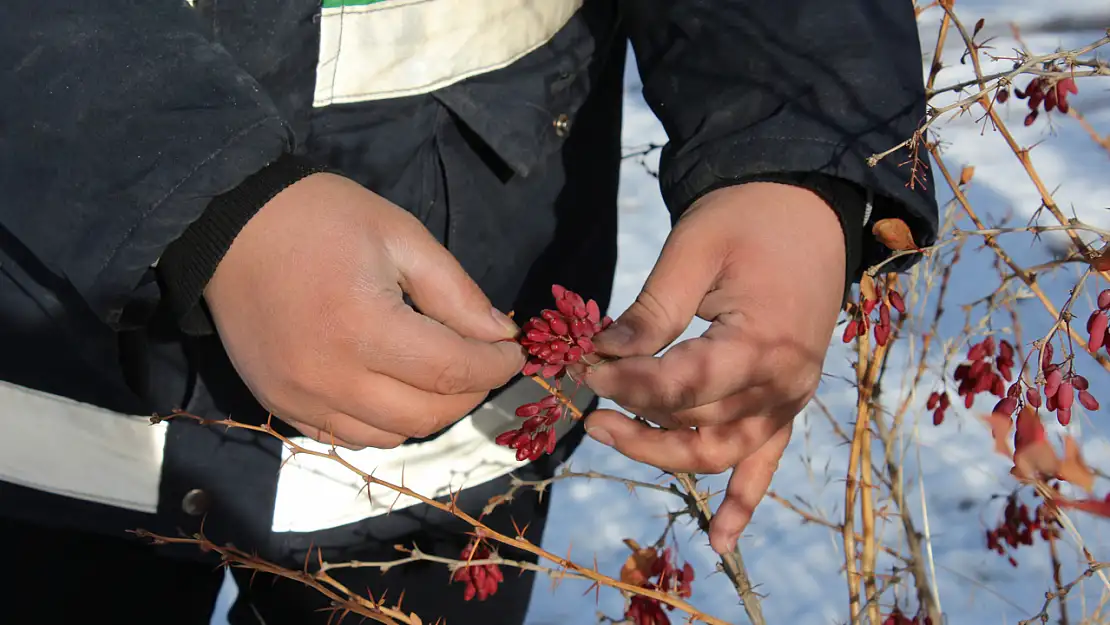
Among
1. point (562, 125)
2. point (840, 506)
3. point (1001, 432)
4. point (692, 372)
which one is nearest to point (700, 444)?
point (692, 372)

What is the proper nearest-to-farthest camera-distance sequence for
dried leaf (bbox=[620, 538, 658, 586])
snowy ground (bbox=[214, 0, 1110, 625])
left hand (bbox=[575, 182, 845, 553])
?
1. left hand (bbox=[575, 182, 845, 553])
2. dried leaf (bbox=[620, 538, 658, 586])
3. snowy ground (bbox=[214, 0, 1110, 625])

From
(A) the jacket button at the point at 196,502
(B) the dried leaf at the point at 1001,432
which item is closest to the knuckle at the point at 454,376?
(A) the jacket button at the point at 196,502

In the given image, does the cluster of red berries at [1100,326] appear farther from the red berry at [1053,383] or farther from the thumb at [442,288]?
the thumb at [442,288]

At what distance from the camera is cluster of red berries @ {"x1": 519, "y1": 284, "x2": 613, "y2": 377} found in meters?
0.83

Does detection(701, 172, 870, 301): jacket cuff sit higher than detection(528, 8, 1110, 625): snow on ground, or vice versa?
detection(528, 8, 1110, 625): snow on ground

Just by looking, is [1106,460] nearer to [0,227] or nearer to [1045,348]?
[1045,348]

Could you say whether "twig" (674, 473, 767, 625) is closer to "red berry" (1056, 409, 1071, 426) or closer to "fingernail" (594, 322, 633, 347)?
"fingernail" (594, 322, 633, 347)

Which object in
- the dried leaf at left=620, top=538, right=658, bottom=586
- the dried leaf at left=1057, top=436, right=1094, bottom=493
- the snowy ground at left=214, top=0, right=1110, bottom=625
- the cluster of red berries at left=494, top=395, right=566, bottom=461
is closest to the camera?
the dried leaf at left=1057, top=436, right=1094, bottom=493

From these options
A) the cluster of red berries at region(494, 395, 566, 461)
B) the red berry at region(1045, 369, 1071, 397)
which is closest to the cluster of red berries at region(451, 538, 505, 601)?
the cluster of red berries at region(494, 395, 566, 461)

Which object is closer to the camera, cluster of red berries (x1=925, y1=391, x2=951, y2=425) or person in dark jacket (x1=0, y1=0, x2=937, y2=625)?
person in dark jacket (x1=0, y1=0, x2=937, y2=625)

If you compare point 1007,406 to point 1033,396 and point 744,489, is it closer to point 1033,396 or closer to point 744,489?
point 1033,396

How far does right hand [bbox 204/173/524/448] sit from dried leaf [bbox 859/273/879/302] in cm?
36

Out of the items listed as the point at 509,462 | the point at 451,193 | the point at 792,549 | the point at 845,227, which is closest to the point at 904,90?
the point at 845,227

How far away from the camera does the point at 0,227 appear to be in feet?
3.29
